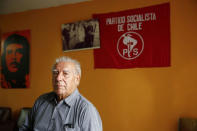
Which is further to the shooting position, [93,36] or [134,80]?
[93,36]

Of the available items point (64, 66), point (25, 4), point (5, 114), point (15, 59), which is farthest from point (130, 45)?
point (5, 114)

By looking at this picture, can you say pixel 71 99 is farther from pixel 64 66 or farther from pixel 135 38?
pixel 135 38

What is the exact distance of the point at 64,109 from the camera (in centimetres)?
146

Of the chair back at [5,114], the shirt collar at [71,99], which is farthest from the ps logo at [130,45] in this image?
the chair back at [5,114]

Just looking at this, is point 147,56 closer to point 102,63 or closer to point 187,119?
point 102,63

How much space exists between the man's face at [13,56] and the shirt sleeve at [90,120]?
2.58m

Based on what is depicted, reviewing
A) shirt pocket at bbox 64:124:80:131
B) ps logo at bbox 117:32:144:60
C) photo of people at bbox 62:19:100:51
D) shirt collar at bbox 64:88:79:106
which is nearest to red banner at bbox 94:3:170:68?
ps logo at bbox 117:32:144:60

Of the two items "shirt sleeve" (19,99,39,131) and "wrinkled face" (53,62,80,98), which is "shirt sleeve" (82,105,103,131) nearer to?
"wrinkled face" (53,62,80,98)

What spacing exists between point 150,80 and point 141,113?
0.51m

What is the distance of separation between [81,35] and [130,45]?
0.85 metres

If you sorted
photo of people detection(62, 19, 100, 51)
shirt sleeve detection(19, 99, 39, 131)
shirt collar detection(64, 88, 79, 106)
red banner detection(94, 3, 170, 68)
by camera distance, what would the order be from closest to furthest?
shirt collar detection(64, 88, 79, 106) < shirt sleeve detection(19, 99, 39, 131) < red banner detection(94, 3, 170, 68) < photo of people detection(62, 19, 100, 51)

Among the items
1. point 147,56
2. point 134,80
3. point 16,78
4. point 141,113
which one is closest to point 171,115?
point 141,113

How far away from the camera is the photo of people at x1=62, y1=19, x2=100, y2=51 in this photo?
290 cm

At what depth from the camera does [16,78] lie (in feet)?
11.4
